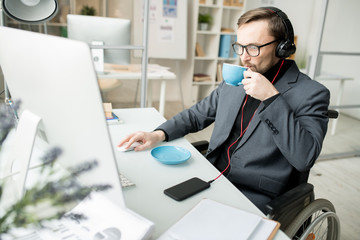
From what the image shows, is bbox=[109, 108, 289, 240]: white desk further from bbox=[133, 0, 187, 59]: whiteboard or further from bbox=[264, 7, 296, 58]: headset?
bbox=[133, 0, 187, 59]: whiteboard

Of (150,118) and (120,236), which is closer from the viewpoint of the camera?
(120,236)

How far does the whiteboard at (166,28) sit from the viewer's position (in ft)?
13.3

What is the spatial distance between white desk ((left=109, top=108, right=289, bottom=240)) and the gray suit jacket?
0.19 meters

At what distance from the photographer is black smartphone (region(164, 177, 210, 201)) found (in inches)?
35.3

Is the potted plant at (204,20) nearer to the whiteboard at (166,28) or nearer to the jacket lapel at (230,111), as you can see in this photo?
the whiteboard at (166,28)

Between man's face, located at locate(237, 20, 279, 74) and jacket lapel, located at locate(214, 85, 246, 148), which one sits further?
jacket lapel, located at locate(214, 85, 246, 148)

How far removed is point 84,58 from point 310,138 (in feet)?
2.84

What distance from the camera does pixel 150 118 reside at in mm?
1620

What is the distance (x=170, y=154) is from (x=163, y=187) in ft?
0.79

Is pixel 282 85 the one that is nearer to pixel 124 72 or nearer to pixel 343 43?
pixel 124 72

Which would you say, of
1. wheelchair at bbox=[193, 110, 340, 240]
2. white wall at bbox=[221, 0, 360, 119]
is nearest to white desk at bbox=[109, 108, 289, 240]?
wheelchair at bbox=[193, 110, 340, 240]

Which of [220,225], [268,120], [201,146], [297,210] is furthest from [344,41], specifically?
[220,225]

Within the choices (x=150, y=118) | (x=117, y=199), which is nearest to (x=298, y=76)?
(x=150, y=118)

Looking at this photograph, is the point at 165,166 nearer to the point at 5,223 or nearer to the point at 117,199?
the point at 117,199
